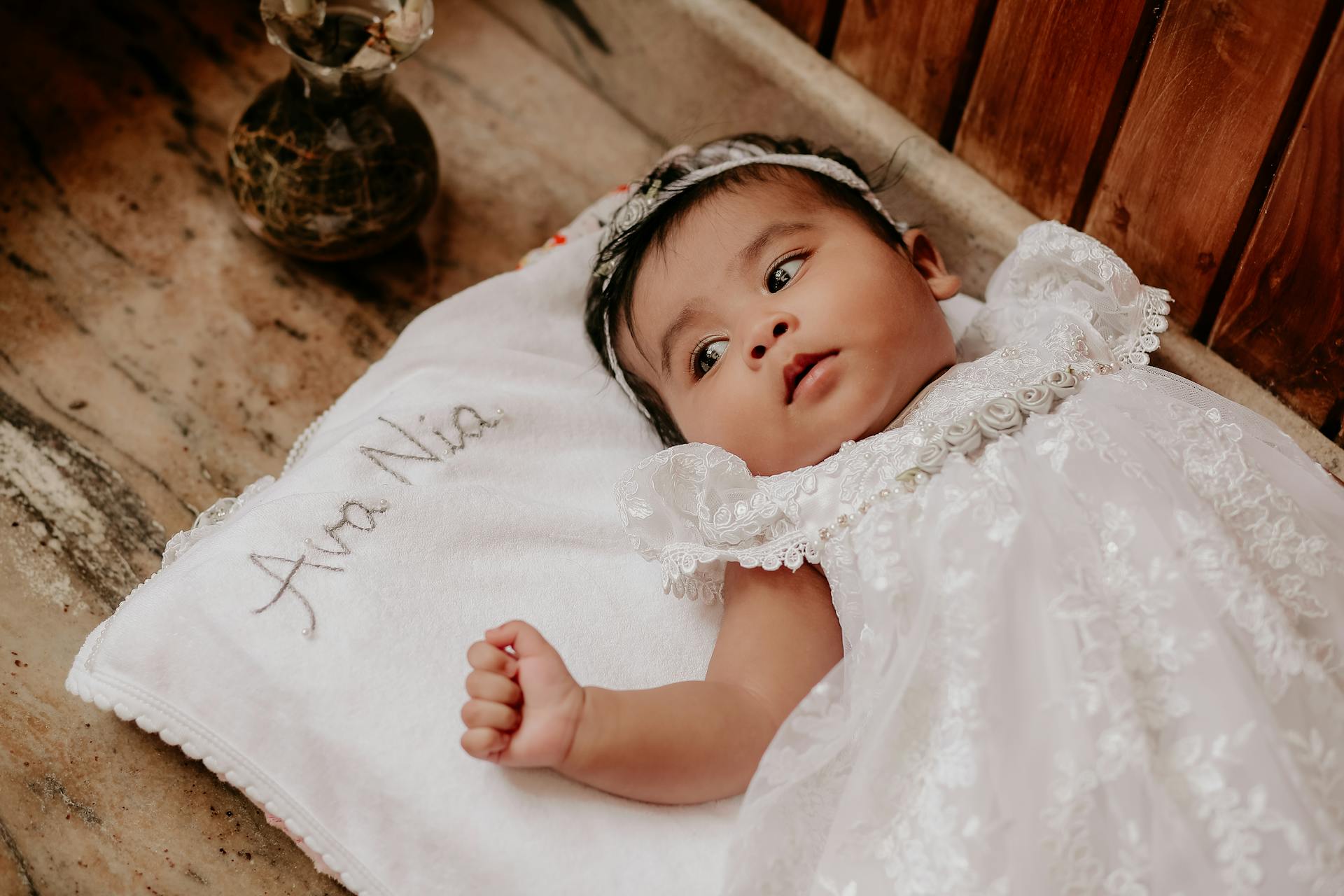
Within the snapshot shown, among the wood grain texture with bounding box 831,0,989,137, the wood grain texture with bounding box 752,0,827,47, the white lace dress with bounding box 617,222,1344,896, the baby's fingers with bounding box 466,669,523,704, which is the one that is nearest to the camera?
the white lace dress with bounding box 617,222,1344,896

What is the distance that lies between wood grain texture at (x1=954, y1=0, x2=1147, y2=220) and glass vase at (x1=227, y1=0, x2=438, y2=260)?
2.20ft

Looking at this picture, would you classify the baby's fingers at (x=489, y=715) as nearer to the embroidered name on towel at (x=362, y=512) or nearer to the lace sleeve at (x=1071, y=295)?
the embroidered name on towel at (x=362, y=512)

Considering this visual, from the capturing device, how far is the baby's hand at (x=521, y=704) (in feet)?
2.98

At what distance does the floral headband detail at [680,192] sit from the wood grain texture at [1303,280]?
37cm

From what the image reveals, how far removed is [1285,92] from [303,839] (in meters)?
1.12

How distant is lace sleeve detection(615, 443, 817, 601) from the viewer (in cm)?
101

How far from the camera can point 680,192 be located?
1206 mm

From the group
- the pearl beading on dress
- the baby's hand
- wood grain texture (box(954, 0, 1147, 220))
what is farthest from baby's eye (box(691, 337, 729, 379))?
wood grain texture (box(954, 0, 1147, 220))

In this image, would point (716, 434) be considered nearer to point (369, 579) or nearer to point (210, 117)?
point (369, 579)

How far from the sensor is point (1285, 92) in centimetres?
106

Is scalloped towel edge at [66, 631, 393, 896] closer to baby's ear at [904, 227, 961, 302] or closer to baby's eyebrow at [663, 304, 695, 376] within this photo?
baby's eyebrow at [663, 304, 695, 376]

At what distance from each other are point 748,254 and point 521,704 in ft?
1.55

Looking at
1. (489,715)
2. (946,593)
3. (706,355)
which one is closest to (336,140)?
(706,355)

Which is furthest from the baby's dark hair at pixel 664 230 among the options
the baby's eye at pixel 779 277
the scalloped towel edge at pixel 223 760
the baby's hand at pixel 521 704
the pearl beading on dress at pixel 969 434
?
the scalloped towel edge at pixel 223 760
